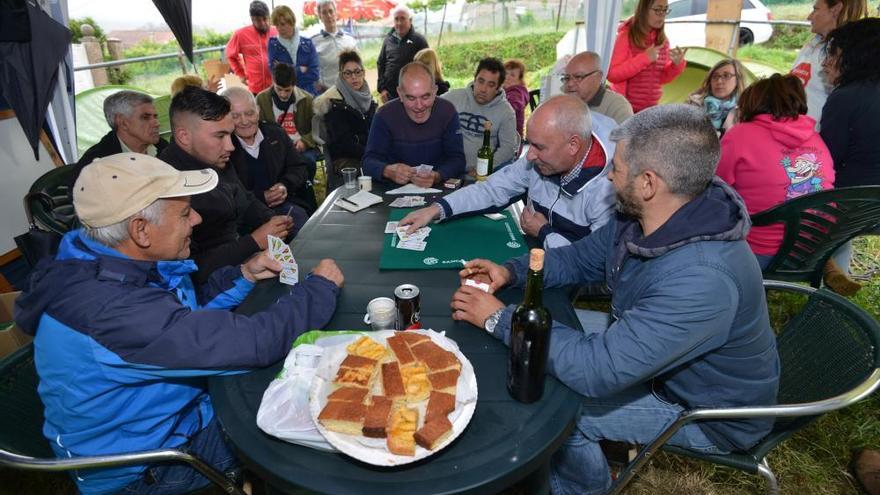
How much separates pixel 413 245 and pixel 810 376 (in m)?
1.73

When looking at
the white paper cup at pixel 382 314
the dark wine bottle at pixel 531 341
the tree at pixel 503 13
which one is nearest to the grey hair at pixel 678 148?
the dark wine bottle at pixel 531 341

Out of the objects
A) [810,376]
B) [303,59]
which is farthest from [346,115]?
[810,376]

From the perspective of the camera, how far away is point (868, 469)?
91.4 inches

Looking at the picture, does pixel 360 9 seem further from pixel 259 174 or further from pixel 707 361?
pixel 707 361

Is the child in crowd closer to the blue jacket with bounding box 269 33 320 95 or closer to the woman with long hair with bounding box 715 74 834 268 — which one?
the blue jacket with bounding box 269 33 320 95

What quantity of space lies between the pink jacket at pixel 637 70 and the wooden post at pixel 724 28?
13.3ft

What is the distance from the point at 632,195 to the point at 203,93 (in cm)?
263

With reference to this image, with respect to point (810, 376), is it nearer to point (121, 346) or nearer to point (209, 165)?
point (121, 346)

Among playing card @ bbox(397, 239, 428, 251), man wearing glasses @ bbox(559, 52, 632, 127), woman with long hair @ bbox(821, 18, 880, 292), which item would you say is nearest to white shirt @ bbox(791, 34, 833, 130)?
woman with long hair @ bbox(821, 18, 880, 292)

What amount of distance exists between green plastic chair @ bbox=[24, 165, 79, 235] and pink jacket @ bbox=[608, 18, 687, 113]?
5.41 metres

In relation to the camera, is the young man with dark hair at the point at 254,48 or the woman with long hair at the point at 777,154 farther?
the young man with dark hair at the point at 254,48

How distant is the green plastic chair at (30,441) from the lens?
1.37m

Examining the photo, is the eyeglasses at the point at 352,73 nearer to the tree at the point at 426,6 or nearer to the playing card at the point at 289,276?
the playing card at the point at 289,276

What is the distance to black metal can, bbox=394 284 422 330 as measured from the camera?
171 cm
